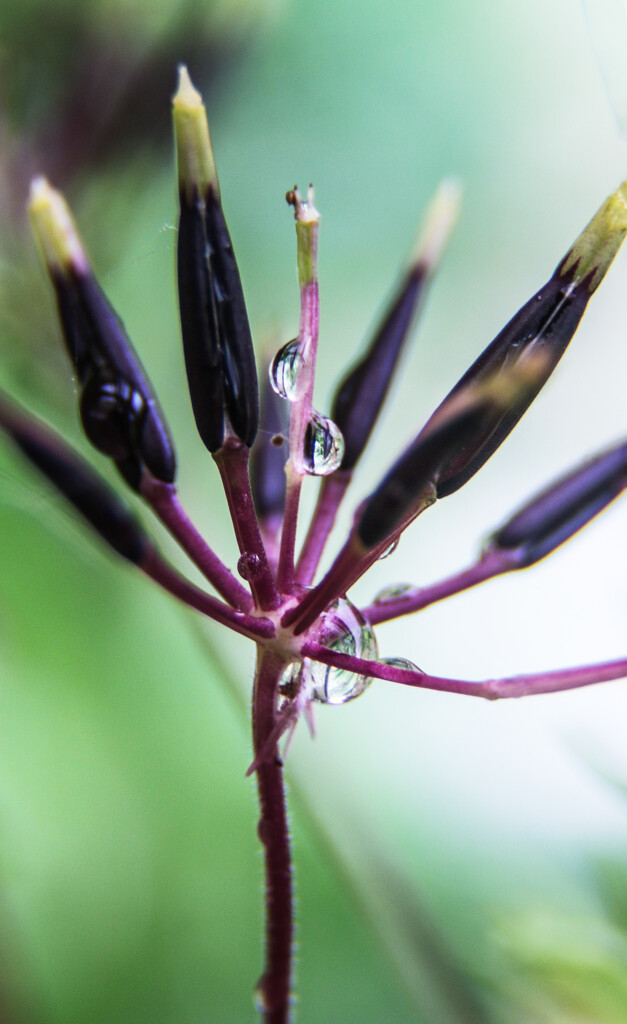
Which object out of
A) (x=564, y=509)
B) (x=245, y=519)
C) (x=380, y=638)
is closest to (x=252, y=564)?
(x=245, y=519)

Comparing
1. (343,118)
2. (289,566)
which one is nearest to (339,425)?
(289,566)

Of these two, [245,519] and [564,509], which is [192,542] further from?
[564,509]

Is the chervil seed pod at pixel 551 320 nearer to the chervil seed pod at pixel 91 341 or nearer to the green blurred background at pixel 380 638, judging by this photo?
the chervil seed pod at pixel 91 341

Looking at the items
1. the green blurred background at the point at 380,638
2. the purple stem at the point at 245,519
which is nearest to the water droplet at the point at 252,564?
the purple stem at the point at 245,519

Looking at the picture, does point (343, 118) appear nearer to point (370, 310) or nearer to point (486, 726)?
point (370, 310)

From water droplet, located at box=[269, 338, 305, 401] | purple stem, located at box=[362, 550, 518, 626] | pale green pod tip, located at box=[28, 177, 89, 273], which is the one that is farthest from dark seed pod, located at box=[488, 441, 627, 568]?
pale green pod tip, located at box=[28, 177, 89, 273]
